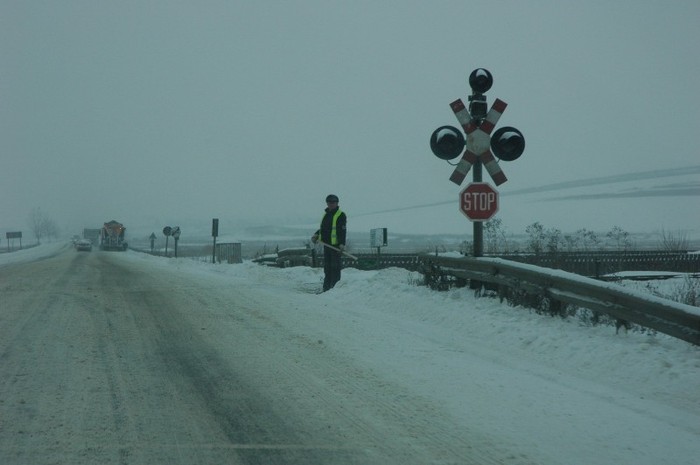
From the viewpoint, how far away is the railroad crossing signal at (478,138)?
35.8 feet

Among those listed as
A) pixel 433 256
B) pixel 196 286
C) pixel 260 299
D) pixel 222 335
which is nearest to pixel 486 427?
pixel 222 335

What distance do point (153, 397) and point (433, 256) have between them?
22.9 feet

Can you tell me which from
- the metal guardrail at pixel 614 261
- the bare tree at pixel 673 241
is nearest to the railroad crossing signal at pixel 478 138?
the metal guardrail at pixel 614 261

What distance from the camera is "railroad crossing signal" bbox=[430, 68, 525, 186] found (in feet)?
35.8

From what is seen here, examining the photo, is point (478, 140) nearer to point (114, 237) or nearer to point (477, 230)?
point (477, 230)

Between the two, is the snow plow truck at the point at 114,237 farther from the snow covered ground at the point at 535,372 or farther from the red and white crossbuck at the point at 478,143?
the snow covered ground at the point at 535,372

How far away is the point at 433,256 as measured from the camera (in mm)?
11805

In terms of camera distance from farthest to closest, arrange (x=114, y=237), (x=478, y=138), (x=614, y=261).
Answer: (x=114, y=237)
(x=614, y=261)
(x=478, y=138)

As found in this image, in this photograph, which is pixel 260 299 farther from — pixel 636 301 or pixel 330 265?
pixel 636 301

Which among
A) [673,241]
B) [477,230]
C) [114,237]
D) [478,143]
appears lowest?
[673,241]

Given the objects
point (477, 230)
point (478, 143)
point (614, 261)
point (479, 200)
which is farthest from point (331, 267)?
point (614, 261)

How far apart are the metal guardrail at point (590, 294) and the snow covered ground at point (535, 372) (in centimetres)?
27

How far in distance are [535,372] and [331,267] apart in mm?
8123

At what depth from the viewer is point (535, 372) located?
667 centimetres
